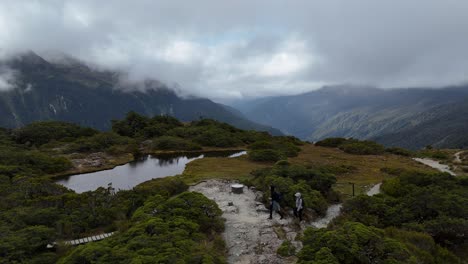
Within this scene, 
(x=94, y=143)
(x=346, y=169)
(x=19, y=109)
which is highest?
(x=19, y=109)

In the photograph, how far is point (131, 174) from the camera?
41.1 m

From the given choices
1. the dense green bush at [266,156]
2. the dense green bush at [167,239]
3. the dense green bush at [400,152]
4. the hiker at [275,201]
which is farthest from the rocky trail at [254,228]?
the dense green bush at [400,152]

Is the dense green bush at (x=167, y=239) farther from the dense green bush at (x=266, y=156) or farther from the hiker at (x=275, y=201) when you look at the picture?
the dense green bush at (x=266, y=156)

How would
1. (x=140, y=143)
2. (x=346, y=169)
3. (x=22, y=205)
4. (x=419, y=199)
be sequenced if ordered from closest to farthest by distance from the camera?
1. (x=419, y=199)
2. (x=22, y=205)
3. (x=346, y=169)
4. (x=140, y=143)

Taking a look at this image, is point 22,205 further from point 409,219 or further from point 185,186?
point 409,219

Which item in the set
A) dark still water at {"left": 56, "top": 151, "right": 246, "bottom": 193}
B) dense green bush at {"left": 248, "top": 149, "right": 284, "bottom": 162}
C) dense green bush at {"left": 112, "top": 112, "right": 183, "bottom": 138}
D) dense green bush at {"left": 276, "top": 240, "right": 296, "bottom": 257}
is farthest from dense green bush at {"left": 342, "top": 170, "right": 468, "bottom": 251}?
dense green bush at {"left": 112, "top": 112, "right": 183, "bottom": 138}

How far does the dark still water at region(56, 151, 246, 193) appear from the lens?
35.1 metres

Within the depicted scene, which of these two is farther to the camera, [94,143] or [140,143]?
[140,143]

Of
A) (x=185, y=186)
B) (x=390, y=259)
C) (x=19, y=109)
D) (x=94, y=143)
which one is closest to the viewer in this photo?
(x=390, y=259)

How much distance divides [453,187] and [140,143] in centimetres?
5531

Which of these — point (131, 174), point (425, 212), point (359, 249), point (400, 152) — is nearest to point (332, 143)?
point (400, 152)

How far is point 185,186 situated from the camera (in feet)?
95.4

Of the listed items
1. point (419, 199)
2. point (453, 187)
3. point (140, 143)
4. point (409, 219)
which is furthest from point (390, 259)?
point (140, 143)

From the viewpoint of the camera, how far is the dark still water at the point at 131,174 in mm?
35125
